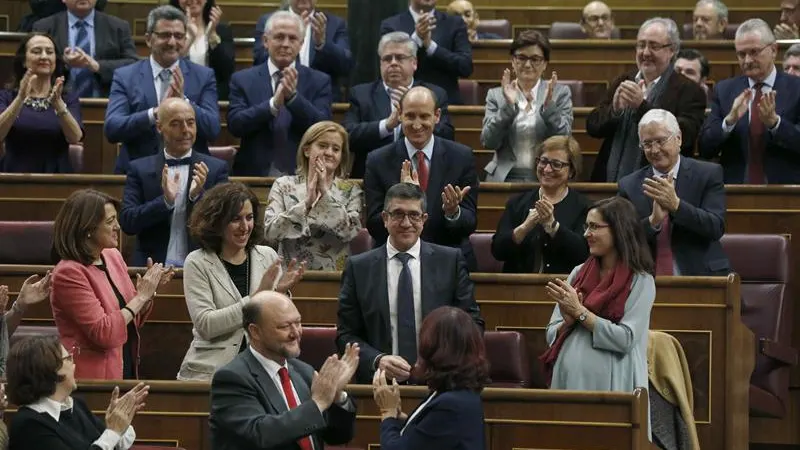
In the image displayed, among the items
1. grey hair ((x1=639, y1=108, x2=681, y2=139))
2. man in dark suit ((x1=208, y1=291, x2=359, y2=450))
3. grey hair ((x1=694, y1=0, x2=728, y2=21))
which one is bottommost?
man in dark suit ((x1=208, y1=291, x2=359, y2=450))

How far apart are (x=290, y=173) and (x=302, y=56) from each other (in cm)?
93

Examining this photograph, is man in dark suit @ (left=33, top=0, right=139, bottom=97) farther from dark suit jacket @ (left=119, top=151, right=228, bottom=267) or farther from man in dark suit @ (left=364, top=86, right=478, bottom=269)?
man in dark suit @ (left=364, top=86, right=478, bottom=269)

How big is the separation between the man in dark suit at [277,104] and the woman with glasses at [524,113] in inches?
24.4

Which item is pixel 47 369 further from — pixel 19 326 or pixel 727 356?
pixel 727 356

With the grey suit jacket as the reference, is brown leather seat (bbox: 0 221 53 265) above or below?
below

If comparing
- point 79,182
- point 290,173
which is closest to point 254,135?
point 290,173

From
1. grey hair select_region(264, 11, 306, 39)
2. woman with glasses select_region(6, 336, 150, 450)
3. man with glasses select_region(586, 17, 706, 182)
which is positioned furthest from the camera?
grey hair select_region(264, 11, 306, 39)

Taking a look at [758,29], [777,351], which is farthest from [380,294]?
[758,29]

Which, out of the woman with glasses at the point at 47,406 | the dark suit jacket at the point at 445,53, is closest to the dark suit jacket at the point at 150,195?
the woman with glasses at the point at 47,406

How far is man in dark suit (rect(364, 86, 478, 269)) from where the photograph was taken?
5.16m

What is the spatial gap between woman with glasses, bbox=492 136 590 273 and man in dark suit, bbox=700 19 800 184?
0.91 metres

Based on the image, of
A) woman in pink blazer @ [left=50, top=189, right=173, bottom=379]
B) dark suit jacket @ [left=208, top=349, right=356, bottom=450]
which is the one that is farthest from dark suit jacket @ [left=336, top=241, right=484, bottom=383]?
dark suit jacket @ [left=208, top=349, right=356, bottom=450]

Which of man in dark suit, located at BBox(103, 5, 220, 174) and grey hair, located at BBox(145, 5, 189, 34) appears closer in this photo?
man in dark suit, located at BBox(103, 5, 220, 174)

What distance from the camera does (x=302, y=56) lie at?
22.4 ft
